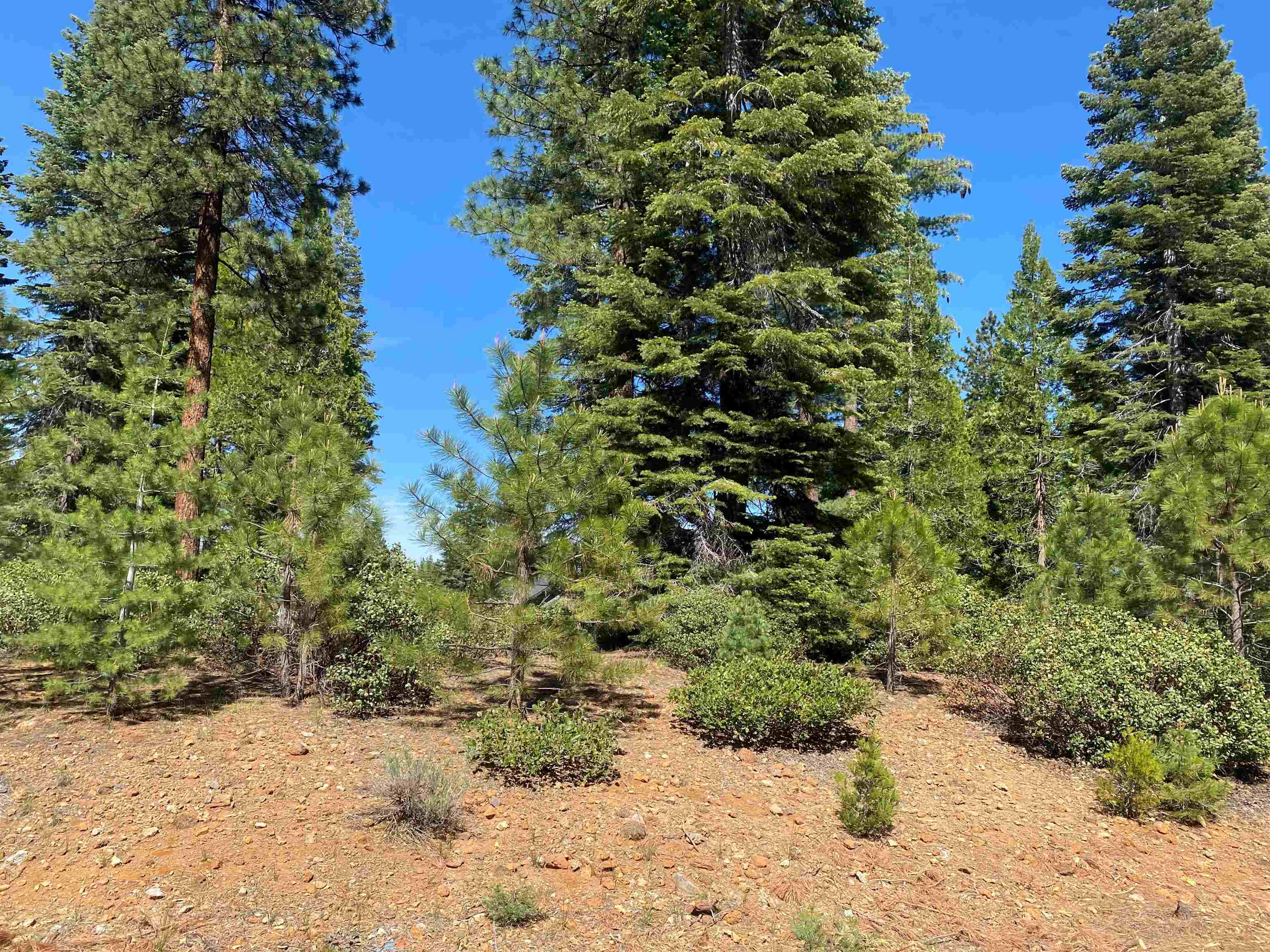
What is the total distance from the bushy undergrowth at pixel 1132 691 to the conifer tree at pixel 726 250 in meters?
4.24

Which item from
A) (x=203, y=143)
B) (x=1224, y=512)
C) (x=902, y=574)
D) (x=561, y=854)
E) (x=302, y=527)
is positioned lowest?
(x=561, y=854)

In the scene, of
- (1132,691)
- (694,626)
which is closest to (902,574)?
(1132,691)

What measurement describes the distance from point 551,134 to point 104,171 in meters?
8.88

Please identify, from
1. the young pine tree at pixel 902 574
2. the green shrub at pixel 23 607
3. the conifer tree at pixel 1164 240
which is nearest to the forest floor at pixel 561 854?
the green shrub at pixel 23 607

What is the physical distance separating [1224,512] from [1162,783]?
4.65m

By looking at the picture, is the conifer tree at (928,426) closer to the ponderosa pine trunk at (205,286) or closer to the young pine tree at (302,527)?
the young pine tree at (302,527)

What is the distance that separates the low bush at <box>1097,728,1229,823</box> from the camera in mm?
6711

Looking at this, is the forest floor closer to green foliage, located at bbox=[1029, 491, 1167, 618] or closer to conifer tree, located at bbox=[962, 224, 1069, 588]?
green foliage, located at bbox=[1029, 491, 1167, 618]

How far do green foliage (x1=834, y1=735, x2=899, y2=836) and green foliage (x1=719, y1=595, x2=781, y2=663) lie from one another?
8.67 ft

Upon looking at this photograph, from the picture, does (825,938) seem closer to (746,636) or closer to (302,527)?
(746,636)

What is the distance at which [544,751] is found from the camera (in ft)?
20.1

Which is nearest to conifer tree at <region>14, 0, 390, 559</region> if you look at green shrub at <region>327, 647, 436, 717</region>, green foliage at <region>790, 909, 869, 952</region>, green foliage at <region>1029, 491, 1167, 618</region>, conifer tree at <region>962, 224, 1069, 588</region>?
green shrub at <region>327, 647, 436, 717</region>

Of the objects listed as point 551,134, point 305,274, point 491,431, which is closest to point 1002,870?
point 491,431

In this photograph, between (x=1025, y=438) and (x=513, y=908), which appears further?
(x=1025, y=438)
